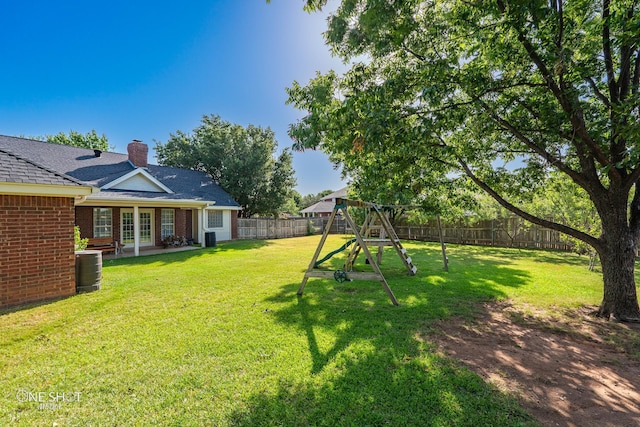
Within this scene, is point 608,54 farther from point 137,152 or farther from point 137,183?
point 137,152

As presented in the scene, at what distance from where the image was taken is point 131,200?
11.8 meters

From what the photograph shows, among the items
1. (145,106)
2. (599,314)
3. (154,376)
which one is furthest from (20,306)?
(145,106)

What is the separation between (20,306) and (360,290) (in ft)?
22.4

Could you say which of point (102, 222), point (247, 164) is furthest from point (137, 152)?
point (247, 164)

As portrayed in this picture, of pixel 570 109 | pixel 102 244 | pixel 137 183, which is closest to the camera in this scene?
pixel 570 109

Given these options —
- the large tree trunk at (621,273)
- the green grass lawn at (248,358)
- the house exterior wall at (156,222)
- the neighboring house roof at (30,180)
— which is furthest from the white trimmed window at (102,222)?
the large tree trunk at (621,273)

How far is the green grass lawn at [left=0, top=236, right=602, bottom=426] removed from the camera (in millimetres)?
A: 2379

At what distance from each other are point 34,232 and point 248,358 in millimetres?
5461

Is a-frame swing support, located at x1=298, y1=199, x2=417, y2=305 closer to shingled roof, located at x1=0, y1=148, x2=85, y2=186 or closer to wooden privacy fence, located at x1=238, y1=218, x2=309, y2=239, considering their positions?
shingled roof, located at x1=0, y1=148, x2=85, y2=186

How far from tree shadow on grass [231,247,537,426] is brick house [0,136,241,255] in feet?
37.0

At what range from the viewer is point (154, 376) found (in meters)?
2.93

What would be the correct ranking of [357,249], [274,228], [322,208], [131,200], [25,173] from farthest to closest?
1. [322,208]
2. [274,228]
3. [131,200]
4. [357,249]
5. [25,173]

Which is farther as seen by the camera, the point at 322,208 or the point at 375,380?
the point at 322,208

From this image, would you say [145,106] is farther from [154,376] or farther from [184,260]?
[154,376]
